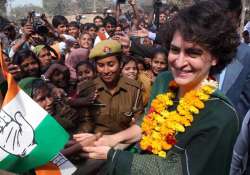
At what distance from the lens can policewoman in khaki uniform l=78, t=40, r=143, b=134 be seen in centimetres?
363

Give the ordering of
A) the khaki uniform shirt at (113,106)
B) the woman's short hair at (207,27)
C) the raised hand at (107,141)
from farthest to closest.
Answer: the khaki uniform shirt at (113,106) < the raised hand at (107,141) < the woman's short hair at (207,27)

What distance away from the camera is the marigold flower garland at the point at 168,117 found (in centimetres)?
215

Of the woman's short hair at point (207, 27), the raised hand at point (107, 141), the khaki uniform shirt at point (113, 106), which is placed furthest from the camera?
the khaki uniform shirt at point (113, 106)

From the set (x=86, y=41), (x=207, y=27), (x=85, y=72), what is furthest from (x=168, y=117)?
(x=86, y=41)

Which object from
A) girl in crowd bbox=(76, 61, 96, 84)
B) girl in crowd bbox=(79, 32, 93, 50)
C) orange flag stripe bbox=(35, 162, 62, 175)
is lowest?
girl in crowd bbox=(79, 32, 93, 50)

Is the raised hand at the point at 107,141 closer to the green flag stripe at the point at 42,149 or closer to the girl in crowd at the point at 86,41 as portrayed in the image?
the green flag stripe at the point at 42,149

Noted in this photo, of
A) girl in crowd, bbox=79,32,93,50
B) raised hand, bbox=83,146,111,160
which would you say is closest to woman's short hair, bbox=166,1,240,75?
raised hand, bbox=83,146,111,160

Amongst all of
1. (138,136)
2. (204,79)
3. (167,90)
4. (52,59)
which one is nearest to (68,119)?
(138,136)

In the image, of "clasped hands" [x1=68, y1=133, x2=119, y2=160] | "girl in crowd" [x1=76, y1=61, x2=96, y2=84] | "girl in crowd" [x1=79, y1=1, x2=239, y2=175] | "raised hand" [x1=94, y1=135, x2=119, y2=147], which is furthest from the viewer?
"girl in crowd" [x1=76, y1=61, x2=96, y2=84]

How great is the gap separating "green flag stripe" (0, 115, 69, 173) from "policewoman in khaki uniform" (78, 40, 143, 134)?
122 cm

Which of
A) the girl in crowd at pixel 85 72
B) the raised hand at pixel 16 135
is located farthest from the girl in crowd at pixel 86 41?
the raised hand at pixel 16 135

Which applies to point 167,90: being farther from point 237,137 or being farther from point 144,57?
point 144,57

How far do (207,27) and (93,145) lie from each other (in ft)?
3.00

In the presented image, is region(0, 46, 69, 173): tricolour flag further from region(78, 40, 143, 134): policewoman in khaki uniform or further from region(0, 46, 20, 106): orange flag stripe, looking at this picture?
region(78, 40, 143, 134): policewoman in khaki uniform
